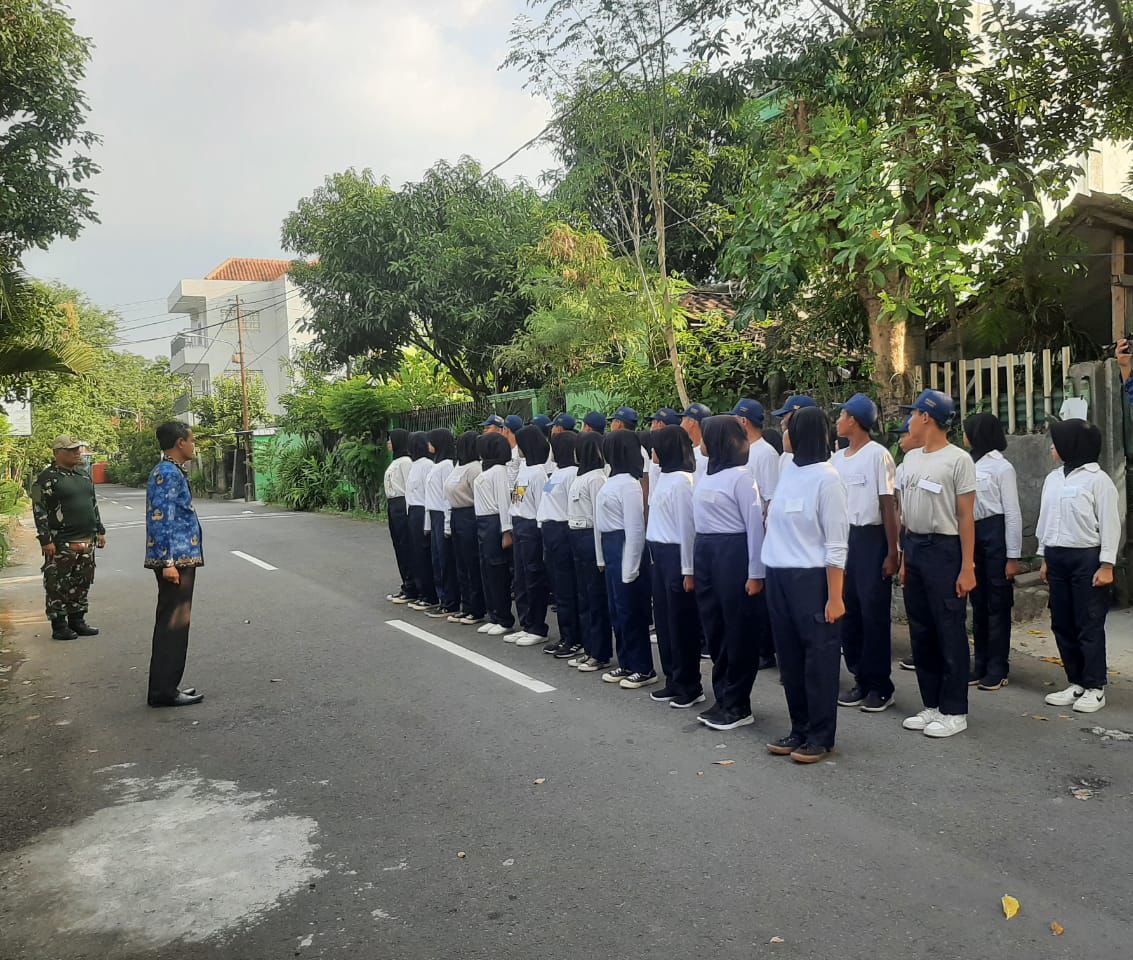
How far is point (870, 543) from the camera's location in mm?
5934

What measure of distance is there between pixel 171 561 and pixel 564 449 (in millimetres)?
3012

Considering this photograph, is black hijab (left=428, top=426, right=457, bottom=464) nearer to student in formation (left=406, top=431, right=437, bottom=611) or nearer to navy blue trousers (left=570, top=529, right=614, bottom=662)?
student in formation (left=406, top=431, right=437, bottom=611)

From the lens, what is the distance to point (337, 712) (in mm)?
6266

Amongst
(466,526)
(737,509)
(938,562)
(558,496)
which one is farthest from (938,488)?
(466,526)

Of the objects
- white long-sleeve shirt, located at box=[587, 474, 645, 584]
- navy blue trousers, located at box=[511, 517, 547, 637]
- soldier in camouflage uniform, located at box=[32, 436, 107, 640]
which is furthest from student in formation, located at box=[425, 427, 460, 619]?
soldier in camouflage uniform, located at box=[32, 436, 107, 640]

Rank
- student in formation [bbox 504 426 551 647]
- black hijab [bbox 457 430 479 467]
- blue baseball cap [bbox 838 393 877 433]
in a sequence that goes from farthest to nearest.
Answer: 1. black hijab [bbox 457 430 479 467]
2. student in formation [bbox 504 426 551 647]
3. blue baseball cap [bbox 838 393 877 433]

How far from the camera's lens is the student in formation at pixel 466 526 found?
8.69 m

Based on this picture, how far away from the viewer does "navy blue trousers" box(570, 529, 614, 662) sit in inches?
279

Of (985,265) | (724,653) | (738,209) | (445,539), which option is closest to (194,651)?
(445,539)

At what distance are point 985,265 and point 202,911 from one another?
9.12 meters

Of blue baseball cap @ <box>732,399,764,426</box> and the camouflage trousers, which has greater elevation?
blue baseball cap @ <box>732,399,764,426</box>

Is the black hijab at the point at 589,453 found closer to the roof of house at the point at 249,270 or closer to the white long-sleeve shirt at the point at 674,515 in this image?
the white long-sleeve shirt at the point at 674,515

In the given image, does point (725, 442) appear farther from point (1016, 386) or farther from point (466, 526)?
point (1016, 386)

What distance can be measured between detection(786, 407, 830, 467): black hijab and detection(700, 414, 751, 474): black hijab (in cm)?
57
